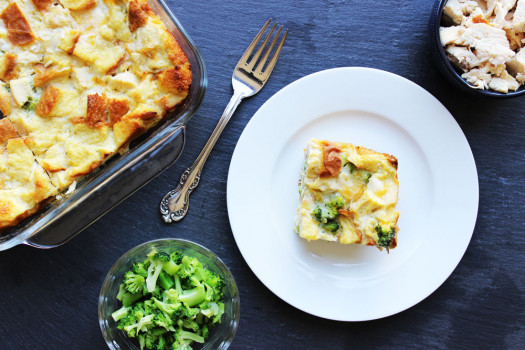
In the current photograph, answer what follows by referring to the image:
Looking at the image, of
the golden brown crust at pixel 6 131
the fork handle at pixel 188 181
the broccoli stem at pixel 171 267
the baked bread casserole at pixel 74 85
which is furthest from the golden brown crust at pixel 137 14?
the broccoli stem at pixel 171 267

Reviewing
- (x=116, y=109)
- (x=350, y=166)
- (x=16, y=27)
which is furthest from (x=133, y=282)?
(x=16, y=27)

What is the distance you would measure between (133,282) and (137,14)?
59.7 inches

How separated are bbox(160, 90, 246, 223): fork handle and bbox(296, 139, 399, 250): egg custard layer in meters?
0.60

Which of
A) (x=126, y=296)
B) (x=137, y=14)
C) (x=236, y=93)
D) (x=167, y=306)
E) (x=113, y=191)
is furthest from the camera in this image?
(x=236, y=93)

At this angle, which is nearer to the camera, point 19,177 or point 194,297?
point 19,177

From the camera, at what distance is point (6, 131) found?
245cm

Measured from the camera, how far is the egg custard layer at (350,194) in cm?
267

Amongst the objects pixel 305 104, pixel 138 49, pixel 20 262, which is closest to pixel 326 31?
pixel 305 104

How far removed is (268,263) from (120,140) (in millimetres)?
1185

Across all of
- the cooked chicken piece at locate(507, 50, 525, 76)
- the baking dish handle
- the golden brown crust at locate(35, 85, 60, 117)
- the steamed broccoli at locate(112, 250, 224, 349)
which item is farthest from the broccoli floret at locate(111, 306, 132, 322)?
the cooked chicken piece at locate(507, 50, 525, 76)

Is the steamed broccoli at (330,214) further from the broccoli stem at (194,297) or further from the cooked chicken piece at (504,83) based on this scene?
the cooked chicken piece at (504,83)

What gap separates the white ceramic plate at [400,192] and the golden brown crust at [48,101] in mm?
1082

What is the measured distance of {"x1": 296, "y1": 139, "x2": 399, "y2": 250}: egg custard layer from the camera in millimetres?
2668

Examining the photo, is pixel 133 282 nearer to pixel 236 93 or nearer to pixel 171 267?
pixel 171 267
